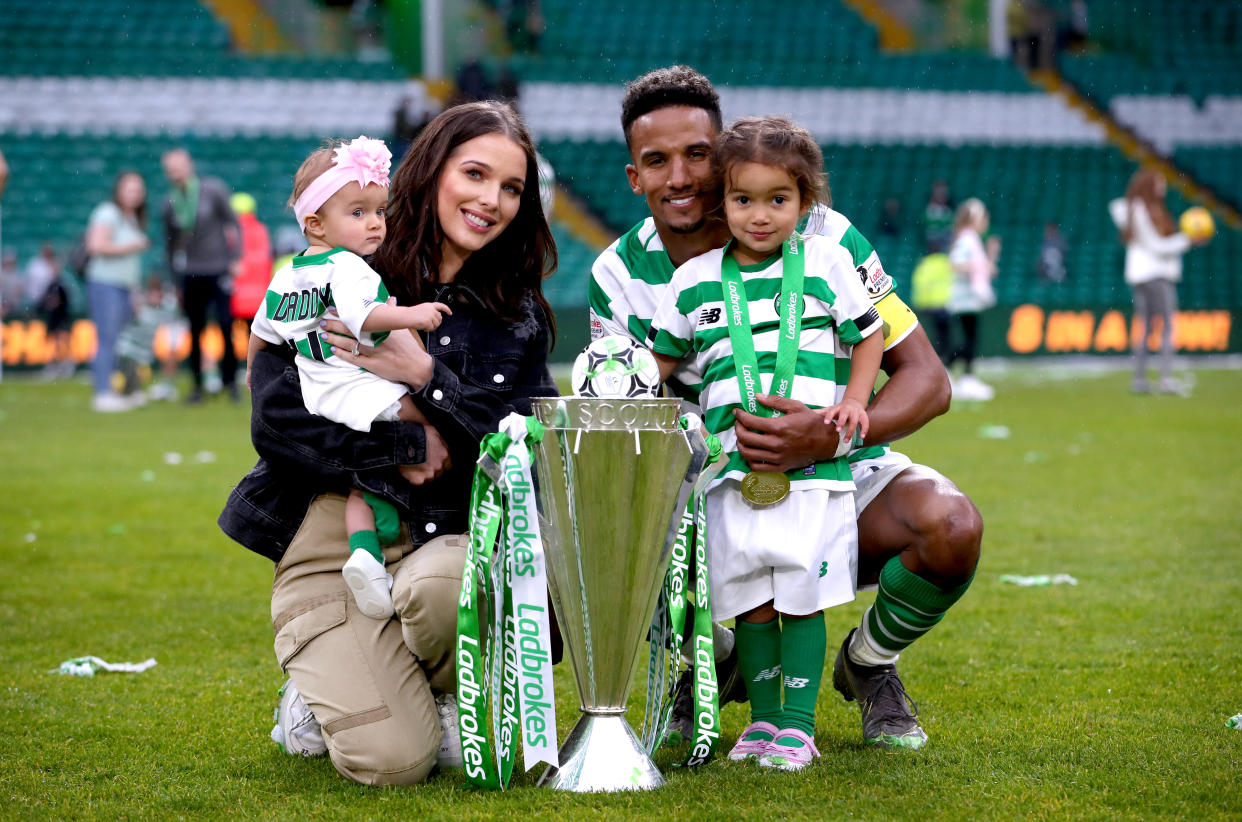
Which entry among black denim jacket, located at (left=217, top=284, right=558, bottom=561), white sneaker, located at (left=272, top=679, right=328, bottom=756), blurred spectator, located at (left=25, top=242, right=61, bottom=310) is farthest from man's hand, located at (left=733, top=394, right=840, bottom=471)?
blurred spectator, located at (left=25, top=242, right=61, bottom=310)

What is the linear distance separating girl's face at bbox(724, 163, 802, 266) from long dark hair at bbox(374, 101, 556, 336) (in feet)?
1.43

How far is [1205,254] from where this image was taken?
838 inches

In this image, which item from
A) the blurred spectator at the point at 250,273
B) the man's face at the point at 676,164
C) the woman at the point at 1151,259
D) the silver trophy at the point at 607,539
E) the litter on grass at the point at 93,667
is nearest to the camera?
the silver trophy at the point at 607,539

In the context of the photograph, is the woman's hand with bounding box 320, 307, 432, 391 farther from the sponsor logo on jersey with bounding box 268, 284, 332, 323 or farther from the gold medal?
the gold medal

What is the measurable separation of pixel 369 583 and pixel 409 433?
12.8 inches

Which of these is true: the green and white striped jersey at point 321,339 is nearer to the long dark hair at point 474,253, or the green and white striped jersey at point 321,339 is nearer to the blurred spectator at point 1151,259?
the long dark hair at point 474,253

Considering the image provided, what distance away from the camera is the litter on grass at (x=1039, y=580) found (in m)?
4.90

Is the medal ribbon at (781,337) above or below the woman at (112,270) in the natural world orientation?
above

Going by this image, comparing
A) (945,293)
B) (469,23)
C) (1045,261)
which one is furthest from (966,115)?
(945,293)

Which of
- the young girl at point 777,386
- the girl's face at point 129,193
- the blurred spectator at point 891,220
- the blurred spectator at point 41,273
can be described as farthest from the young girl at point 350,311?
the blurred spectator at point 891,220

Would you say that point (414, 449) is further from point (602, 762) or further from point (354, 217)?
point (602, 762)

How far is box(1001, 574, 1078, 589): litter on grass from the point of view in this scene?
4902 mm

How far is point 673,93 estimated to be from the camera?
3.33 meters

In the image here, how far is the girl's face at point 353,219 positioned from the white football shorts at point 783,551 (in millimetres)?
932
